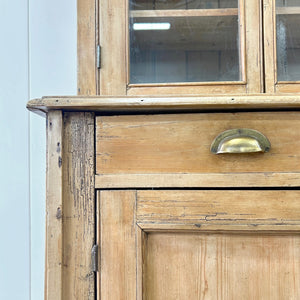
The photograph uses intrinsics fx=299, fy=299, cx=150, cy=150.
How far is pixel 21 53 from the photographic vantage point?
800mm

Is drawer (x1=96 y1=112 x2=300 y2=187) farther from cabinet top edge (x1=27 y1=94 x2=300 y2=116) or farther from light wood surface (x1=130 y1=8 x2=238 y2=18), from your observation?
light wood surface (x1=130 y1=8 x2=238 y2=18)

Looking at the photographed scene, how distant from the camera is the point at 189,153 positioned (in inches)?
17.8

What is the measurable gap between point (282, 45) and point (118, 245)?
1.60 feet

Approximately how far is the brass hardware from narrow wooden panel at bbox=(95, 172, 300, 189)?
39 millimetres

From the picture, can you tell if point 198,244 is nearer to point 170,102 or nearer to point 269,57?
point 170,102

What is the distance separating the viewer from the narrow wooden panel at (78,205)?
1.48 feet

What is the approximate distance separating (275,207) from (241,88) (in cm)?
25

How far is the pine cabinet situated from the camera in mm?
441

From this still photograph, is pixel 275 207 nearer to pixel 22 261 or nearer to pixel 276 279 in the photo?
pixel 276 279

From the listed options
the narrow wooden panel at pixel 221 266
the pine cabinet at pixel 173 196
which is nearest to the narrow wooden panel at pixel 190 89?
the pine cabinet at pixel 173 196

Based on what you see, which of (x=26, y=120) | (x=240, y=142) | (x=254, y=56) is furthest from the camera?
(x=26, y=120)

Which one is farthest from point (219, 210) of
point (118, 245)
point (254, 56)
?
point (254, 56)

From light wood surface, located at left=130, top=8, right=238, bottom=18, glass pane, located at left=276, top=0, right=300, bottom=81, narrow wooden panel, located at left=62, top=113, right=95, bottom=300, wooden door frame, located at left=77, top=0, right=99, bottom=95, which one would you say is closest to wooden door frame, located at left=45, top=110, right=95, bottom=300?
narrow wooden panel, located at left=62, top=113, right=95, bottom=300

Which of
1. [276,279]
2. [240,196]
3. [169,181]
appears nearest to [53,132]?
[169,181]
